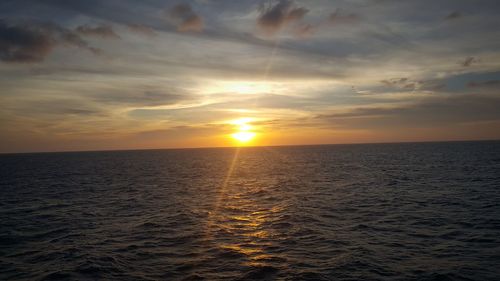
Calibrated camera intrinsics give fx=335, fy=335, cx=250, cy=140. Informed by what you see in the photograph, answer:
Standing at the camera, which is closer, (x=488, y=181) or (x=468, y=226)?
(x=468, y=226)

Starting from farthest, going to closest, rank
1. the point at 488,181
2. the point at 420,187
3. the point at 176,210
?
the point at 488,181
the point at 420,187
the point at 176,210

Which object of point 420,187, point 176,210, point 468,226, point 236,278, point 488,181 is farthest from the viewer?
point 488,181

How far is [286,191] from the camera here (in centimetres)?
5109

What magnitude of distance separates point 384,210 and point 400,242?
37.5 feet

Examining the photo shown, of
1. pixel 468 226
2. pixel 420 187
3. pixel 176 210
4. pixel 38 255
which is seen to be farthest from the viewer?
pixel 420 187

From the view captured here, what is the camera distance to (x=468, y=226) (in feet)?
88.2

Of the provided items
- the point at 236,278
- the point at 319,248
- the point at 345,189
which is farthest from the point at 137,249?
the point at 345,189

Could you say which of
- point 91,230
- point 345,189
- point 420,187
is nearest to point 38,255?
point 91,230

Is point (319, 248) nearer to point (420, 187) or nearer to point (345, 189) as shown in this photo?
point (345, 189)

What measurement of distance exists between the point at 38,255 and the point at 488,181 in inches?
2375

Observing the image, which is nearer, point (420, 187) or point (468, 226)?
point (468, 226)

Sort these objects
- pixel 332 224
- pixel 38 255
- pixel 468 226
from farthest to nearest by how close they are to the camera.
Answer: pixel 332 224, pixel 468 226, pixel 38 255

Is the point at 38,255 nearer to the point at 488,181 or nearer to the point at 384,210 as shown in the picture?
the point at 384,210

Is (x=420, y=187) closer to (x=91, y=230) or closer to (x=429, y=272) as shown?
(x=429, y=272)
